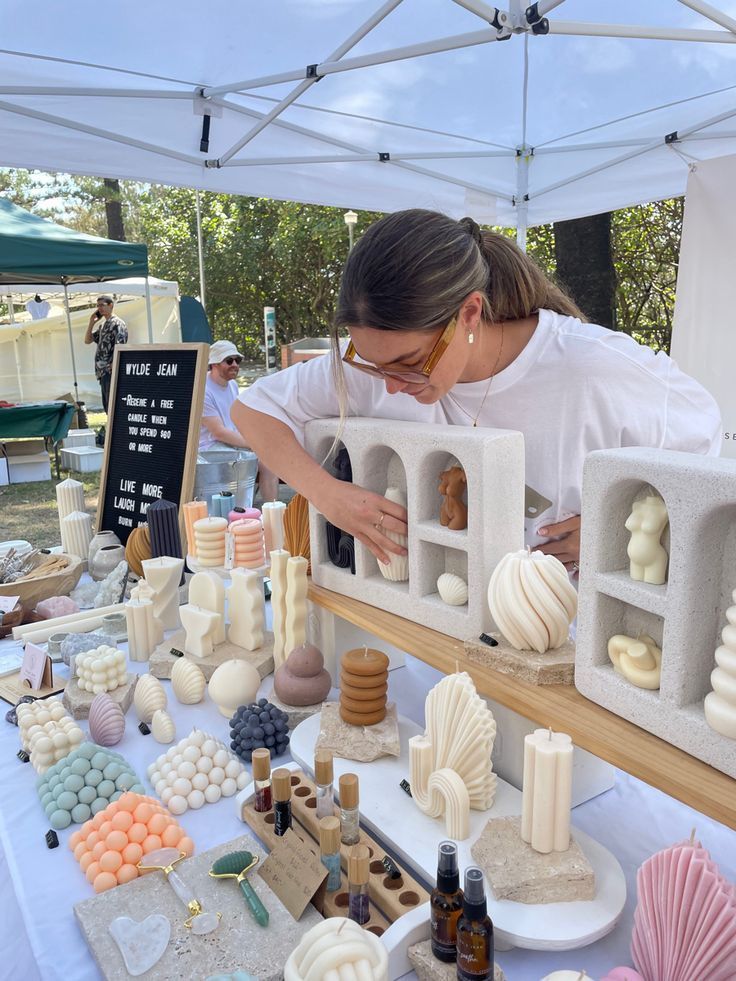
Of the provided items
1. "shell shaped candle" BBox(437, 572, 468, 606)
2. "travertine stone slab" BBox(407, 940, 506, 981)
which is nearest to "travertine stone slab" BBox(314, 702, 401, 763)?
"shell shaped candle" BBox(437, 572, 468, 606)

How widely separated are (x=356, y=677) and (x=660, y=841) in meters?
0.48

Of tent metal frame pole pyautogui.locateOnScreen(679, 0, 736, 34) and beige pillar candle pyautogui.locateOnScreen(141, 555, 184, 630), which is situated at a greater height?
tent metal frame pole pyautogui.locateOnScreen(679, 0, 736, 34)

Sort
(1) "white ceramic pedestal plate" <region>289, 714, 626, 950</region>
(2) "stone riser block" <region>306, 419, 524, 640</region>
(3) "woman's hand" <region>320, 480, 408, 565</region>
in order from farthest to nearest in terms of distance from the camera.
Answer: (3) "woman's hand" <region>320, 480, 408, 565</region>, (2) "stone riser block" <region>306, 419, 524, 640</region>, (1) "white ceramic pedestal plate" <region>289, 714, 626, 950</region>

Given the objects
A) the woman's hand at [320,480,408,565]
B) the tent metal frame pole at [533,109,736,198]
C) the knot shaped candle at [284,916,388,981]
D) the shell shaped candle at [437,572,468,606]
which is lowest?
the knot shaped candle at [284,916,388,981]

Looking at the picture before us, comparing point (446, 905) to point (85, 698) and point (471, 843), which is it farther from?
point (85, 698)

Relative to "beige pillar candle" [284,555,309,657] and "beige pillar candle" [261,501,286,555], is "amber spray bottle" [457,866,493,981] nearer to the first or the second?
"beige pillar candle" [284,555,309,657]

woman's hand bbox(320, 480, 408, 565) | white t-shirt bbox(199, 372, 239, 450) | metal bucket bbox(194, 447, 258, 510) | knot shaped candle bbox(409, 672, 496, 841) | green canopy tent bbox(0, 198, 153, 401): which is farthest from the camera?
green canopy tent bbox(0, 198, 153, 401)

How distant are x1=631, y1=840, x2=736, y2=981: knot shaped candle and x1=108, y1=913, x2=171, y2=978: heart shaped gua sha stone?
52cm

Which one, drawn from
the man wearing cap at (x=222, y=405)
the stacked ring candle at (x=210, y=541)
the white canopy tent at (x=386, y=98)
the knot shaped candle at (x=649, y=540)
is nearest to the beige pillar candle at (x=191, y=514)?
the stacked ring candle at (x=210, y=541)

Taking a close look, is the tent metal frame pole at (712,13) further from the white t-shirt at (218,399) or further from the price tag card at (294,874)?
the white t-shirt at (218,399)

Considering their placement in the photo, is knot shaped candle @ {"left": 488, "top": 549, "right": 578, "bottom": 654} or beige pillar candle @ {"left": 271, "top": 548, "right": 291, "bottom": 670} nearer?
knot shaped candle @ {"left": 488, "top": 549, "right": 578, "bottom": 654}

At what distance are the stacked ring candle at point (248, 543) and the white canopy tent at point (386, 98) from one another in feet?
5.51

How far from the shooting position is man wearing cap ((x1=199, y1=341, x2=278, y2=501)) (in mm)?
4148

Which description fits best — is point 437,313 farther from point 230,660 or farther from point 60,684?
point 60,684
